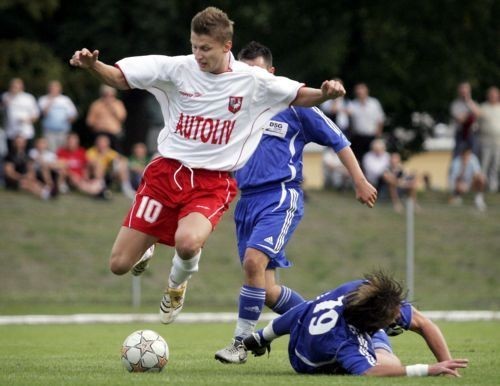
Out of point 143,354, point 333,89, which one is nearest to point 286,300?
point 143,354

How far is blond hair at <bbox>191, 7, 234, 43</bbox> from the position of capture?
30.8 ft

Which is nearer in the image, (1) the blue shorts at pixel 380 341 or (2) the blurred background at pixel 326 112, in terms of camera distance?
(1) the blue shorts at pixel 380 341

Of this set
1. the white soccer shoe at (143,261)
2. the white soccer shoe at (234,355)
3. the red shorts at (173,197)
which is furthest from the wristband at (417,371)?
the white soccer shoe at (143,261)

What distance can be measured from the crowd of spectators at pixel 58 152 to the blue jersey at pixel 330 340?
569 inches

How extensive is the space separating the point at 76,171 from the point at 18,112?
1808 mm

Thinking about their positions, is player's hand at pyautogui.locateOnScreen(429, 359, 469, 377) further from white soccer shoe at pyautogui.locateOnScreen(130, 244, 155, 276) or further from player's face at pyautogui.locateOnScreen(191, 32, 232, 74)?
white soccer shoe at pyautogui.locateOnScreen(130, 244, 155, 276)

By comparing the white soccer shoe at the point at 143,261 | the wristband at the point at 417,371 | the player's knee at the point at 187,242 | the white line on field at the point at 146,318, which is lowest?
the white line on field at the point at 146,318

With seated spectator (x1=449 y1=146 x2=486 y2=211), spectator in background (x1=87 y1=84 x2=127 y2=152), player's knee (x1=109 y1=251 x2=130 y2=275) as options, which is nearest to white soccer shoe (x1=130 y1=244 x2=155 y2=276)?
player's knee (x1=109 y1=251 x2=130 y2=275)

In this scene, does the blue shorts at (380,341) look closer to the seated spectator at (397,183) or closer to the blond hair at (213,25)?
the blond hair at (213,25)

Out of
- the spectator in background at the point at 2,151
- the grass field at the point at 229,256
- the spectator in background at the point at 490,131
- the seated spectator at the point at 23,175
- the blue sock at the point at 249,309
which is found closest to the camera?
the blue sock at the point at 249,309

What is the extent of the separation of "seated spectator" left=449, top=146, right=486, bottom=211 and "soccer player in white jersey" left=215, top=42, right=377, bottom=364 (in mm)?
15118

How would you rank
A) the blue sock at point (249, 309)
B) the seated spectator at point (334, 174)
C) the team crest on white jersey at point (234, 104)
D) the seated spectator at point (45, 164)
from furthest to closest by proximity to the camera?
the seated spectator at point (334, 174)
the seated spectator at point (45, 164)
the blue sock at point (249, 309)
the team crest on white jersey at point (234, 104)

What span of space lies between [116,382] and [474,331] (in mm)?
8192

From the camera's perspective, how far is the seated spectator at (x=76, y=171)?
23266 millimetres
